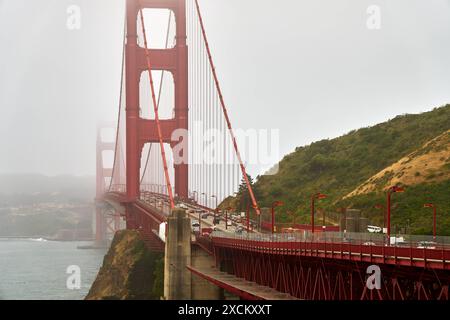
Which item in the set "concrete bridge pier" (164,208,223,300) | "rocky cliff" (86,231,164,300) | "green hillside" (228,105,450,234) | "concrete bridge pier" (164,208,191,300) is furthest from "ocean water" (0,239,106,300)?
"concrete bridge pier" (164,208,191,300)

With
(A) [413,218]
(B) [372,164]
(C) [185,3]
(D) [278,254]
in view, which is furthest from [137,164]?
(D) [278,254]

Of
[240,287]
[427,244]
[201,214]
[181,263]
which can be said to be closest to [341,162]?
[201,214]

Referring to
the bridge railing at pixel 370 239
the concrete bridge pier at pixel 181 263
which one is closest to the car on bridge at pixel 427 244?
the bridge railing at pixel 370 239

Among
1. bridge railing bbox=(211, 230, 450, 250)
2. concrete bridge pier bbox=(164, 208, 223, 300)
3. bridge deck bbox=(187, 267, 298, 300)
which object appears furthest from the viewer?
concrete bridge pier bbox=(164, 208, 223, 300)

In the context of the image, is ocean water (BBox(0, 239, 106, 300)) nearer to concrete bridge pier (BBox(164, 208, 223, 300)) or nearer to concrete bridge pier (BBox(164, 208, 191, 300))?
concrete bridge pier (BBox(164, 208, 223, 300))

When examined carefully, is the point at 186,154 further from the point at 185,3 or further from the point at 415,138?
the point at 415,138
